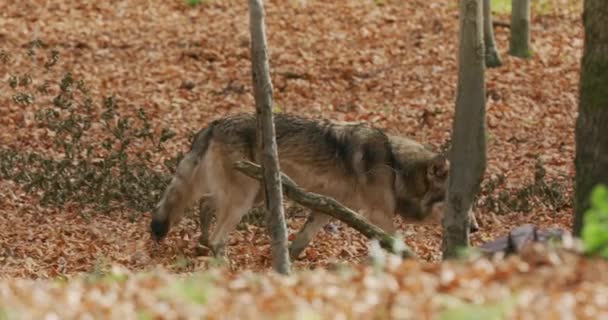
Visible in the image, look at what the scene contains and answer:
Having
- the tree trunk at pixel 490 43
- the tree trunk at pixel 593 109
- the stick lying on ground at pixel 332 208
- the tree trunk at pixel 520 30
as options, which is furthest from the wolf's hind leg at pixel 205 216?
the tree trunk at pixel 520 30

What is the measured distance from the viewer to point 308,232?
1207cm

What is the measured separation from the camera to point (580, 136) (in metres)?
8.83

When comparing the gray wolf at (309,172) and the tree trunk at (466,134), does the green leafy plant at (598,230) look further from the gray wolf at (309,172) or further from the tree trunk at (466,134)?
the gray wolf at (309,172)

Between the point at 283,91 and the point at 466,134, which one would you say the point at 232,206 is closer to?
the point at 466,134

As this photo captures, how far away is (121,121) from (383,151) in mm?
5397

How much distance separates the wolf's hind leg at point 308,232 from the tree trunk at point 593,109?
358 centimetres

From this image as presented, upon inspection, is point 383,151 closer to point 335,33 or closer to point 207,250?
point 207,250

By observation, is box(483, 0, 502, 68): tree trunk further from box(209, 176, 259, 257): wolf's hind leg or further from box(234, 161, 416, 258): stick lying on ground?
box(234, 161, 416, 258): stick lying on ground

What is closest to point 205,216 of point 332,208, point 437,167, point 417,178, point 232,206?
point 232,206

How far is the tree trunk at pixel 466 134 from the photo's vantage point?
9914 mm

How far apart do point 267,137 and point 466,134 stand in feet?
5.48

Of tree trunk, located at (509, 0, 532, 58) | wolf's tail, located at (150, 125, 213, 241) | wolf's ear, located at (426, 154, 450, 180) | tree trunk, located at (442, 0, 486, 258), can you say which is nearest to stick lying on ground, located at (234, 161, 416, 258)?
tree trunk, located at (442, 0, 486, 258)

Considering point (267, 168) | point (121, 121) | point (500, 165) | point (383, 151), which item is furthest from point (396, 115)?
point (267, 168)

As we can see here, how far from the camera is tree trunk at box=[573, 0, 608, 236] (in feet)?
28.5
